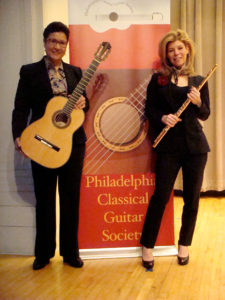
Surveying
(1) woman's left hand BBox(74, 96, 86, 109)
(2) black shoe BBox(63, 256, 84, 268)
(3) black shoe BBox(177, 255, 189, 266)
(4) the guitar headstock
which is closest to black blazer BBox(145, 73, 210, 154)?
(4) the guitar headstock

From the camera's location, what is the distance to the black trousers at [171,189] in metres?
2.34

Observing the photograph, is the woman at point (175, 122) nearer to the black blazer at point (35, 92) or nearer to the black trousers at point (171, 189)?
the black trousers at point (171, 189)

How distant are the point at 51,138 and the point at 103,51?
0.59 meters

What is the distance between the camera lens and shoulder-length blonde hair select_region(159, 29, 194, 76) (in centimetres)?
228

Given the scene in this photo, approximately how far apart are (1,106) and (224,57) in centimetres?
270

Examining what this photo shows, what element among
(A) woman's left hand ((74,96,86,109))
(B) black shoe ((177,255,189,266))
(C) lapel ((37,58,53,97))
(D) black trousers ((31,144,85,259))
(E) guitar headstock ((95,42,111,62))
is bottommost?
(B) black shoe ((177,255,189,266))

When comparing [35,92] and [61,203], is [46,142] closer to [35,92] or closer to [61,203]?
[35,92]

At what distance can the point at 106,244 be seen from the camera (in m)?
2.61

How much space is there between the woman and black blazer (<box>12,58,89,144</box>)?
47 cm

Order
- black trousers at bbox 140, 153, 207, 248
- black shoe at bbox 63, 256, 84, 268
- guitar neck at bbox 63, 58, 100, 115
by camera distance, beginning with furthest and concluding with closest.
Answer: black shoe at bbox 63, 256, 84, 268
black trousers at bbox 140, 153, 207, 248
guitar neck at bbox 63, 58, 100, 115

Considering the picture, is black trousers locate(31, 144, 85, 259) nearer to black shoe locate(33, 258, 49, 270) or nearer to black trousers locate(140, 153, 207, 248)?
black shoe locate(33, 258, 49, 270)

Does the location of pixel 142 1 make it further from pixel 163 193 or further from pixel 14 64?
pixel 163 193

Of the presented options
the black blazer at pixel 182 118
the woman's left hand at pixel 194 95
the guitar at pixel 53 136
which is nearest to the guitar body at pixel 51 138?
the guitar at pixel 53 136

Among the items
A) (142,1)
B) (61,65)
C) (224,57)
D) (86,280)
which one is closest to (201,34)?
(224,57)
